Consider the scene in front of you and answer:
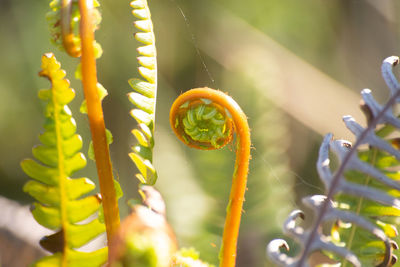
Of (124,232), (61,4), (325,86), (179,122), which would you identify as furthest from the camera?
(325,86)

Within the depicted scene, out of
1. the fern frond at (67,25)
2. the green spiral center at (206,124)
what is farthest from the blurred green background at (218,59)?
the fern frond at (67,25)

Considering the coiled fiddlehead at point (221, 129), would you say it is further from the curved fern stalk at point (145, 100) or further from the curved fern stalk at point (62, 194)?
the curved fern stalk at point (62, 194)

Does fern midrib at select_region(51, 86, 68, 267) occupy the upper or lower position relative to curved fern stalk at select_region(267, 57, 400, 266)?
lower

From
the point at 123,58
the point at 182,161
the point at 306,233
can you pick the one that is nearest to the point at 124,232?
the point at 306,233

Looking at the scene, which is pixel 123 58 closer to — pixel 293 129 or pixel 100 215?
pixel 293 129

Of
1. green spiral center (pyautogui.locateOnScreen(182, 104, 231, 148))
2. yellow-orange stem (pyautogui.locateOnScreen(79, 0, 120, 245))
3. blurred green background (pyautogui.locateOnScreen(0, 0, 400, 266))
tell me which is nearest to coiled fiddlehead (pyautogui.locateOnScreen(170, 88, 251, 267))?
green spiral center (pyautogui.locateOnScreen(182, 104, 231, 148))

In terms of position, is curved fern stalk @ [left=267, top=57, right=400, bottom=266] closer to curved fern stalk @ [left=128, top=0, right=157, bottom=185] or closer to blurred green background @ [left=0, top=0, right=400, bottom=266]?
curved fern stalk @ [left=128, top=0, right=157, bottom=185]
